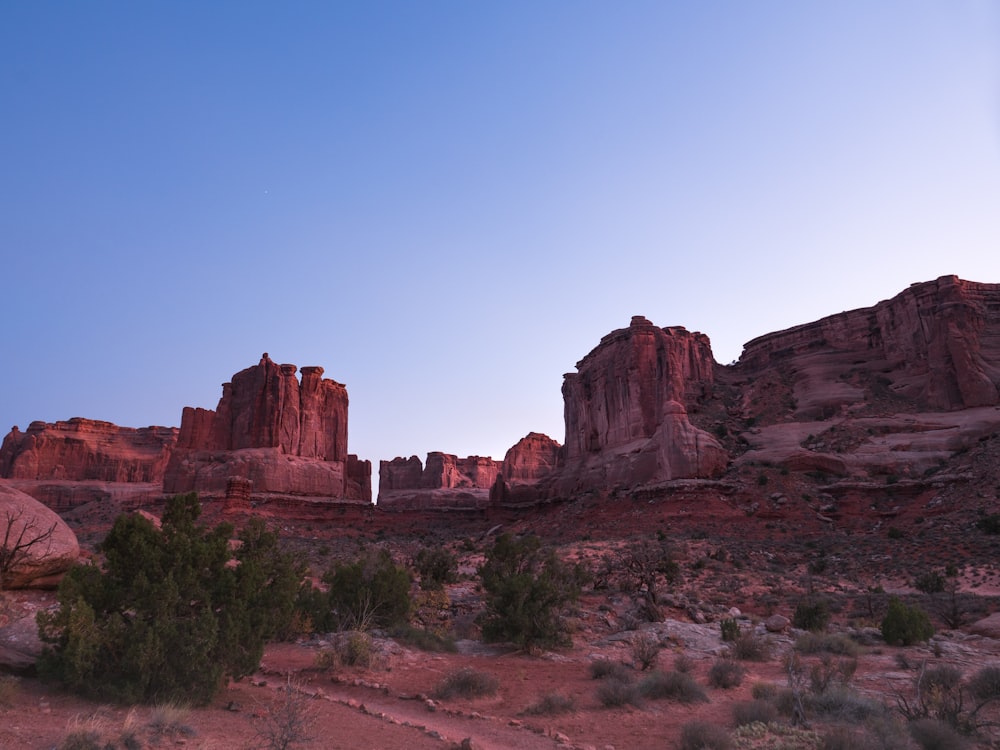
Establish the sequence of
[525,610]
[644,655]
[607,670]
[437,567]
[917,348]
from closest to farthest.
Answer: [607,670] → [644,655] → [525,610] → [437,567] → [917,348]

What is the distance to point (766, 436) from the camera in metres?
49.3

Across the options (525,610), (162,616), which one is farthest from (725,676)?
(162,616)

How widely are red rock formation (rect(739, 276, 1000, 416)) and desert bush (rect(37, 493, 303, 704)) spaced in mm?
52345

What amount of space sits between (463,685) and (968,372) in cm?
5369

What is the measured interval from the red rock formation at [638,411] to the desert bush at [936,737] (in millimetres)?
37246

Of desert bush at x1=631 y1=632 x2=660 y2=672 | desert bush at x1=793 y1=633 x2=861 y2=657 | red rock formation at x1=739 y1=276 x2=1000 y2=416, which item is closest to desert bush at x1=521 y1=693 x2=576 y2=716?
desert bush at x1=631 y1=632 x2=660 y2=672

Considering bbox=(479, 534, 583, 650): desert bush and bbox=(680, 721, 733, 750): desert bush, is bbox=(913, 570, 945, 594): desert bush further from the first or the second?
bbox=(680, 721, 733, 750): desert bush

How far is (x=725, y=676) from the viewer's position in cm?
1130

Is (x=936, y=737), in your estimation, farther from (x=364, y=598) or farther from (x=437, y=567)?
(x=437, y=567)

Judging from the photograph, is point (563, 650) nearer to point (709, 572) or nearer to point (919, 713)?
point (919, 713)

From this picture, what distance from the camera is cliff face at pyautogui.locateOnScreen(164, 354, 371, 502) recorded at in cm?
5731

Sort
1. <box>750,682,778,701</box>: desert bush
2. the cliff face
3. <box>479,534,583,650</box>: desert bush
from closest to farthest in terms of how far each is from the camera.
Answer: <box>750,682,778,701</box>: desert bush < <box>479,534,583,650</box>: desert bush < the cliff face

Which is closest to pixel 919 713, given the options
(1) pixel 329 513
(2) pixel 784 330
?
(1) pixel 329 513

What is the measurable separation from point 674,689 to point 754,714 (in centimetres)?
202
